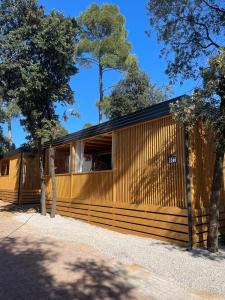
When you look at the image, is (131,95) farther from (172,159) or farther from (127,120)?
(172,159)

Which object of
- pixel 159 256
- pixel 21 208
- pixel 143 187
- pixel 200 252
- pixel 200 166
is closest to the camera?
pixel 159 256

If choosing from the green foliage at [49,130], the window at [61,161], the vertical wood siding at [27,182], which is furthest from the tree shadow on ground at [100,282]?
the vertical wood siding at [27,182]

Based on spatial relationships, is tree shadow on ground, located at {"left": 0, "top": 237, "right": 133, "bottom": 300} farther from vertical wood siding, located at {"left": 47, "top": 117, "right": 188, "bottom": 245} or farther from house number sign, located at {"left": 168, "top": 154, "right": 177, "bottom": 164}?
house number sign, located at {"left": 168, "top": 154, "right": 177, "bottom": 164}

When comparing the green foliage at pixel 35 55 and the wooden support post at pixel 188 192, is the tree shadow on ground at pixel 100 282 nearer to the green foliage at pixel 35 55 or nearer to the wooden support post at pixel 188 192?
the wooden support post at pixel 188 192

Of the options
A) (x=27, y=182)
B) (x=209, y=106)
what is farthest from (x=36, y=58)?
(x=209, y=106)

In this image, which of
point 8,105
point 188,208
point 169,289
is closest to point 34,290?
point 169,289

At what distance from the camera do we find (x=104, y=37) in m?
21.7

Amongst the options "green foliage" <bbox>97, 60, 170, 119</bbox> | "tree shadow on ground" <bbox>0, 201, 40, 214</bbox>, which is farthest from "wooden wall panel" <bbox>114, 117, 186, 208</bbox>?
"green foliage" <bbox>97, 60, 170, 119</bbox>

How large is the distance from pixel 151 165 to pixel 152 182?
1.51 feet

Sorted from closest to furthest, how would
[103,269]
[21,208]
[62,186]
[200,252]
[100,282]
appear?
[100,282] → [103,269] → [200,252] → [62,186] → [21,208]

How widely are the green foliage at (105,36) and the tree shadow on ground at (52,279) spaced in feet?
59.8

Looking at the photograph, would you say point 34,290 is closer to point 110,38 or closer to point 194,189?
point 194,189

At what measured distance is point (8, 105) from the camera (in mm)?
11922

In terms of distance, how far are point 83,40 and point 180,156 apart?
56.9ft
